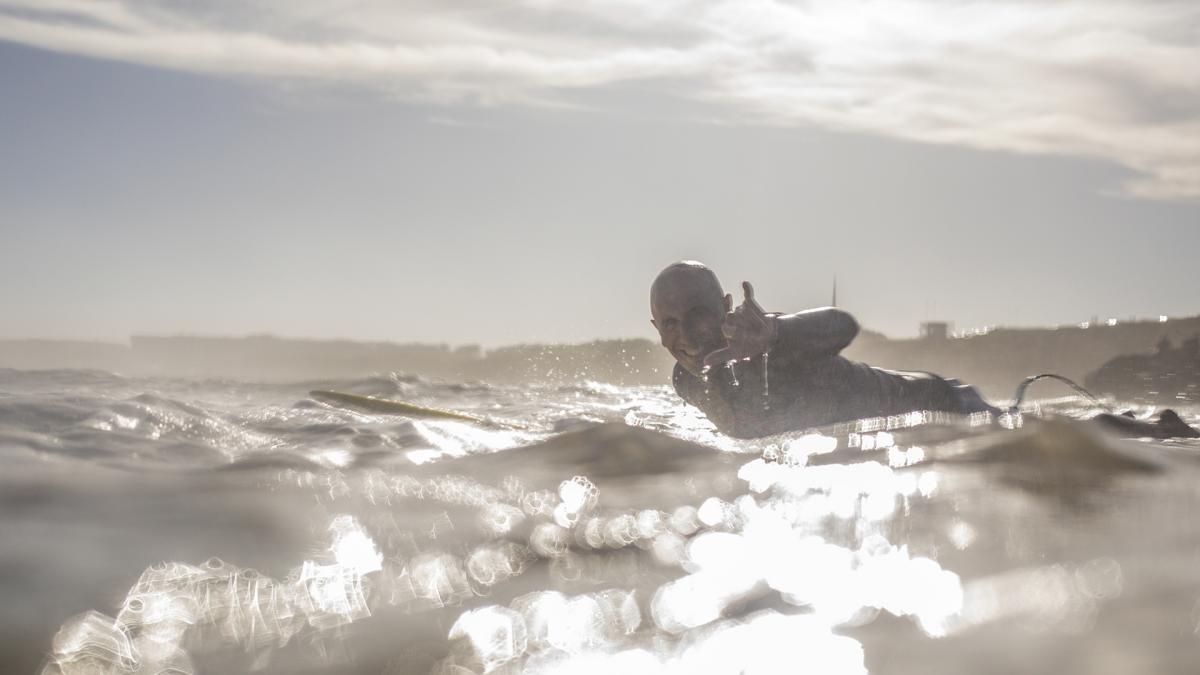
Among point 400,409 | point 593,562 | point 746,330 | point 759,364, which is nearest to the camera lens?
point 593,562

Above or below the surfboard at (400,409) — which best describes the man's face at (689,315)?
above

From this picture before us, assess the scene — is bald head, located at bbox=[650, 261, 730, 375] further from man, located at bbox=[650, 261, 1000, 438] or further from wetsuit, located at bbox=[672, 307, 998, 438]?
wetsuit, located at bbox=[672, 307, 998, 438]

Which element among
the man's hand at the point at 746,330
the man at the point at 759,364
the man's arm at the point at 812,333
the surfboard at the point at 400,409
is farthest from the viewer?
the surfboard at the point at 400,409

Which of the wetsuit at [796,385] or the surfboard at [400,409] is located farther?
the surfboard at [400,409]

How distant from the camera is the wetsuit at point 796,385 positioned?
6.90m

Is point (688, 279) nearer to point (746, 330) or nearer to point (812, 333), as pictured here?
point (746, 330)

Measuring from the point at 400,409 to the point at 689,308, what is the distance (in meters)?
4.00

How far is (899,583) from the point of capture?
2.48 metres

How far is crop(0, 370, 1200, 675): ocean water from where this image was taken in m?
1.93

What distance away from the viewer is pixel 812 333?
6828 millimetres

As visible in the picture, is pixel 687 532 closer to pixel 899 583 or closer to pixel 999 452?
pixel 899 583

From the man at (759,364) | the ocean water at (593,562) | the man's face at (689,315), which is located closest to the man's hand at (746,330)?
the man at (759,364)

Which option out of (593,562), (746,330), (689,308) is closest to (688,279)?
(689,308)

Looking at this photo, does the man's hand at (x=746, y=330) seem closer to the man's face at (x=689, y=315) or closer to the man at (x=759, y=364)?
the man at (x=759, y=364)
